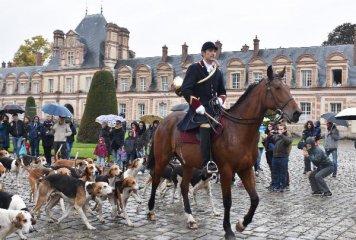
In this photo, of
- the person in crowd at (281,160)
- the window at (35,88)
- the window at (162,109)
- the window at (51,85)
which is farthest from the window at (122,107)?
the person in crowd at (281,160)

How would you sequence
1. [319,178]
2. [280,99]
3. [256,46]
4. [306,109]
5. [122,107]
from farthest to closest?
1. [122,107]
2. [256,46]
3. [306,109]
4. [319,178]
5. [280,99]

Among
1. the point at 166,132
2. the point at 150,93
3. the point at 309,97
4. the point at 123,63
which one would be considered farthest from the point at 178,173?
the point at 123,63

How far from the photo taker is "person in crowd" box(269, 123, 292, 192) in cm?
1165

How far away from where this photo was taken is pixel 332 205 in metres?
9.56

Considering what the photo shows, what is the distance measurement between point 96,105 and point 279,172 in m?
19.5

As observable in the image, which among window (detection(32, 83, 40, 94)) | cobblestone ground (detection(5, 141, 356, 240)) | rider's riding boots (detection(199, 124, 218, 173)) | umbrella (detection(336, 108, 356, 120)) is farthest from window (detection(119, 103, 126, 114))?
rider's riding boots (detection(199, 124, 218, 173))

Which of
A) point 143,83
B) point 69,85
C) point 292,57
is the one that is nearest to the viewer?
point 292,57

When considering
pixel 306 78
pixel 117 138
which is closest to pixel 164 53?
pixel 306 78

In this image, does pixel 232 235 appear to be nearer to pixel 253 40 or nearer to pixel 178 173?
pixel 178 173

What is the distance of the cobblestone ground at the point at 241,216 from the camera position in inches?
260

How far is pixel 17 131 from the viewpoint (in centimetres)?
1616

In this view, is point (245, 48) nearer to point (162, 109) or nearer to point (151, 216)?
point (162, 109)

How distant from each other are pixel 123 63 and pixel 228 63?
49.7 ft

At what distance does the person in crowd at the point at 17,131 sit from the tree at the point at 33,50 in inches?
2018
